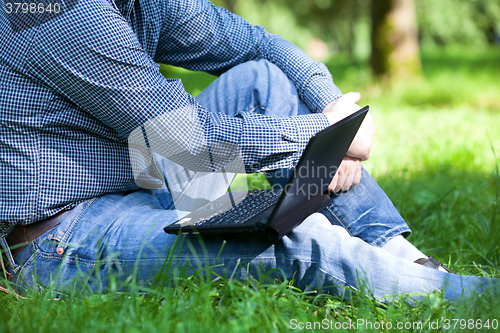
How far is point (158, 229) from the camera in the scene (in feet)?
4.20

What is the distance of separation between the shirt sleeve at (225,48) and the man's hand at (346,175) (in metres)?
0.28

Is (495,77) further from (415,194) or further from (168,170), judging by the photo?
(168,170)

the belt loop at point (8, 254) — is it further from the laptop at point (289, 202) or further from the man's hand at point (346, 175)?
the man's hand at point (346, 175)

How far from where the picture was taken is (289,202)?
1146mm

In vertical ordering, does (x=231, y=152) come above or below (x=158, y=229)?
above

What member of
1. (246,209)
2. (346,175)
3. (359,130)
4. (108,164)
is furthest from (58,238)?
(359,130)

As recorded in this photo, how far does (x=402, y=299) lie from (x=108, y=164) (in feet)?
3.36

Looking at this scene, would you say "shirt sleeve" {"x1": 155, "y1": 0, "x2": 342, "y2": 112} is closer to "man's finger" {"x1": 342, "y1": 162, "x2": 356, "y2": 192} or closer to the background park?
"man's finger" {"x1": 342, "y1": 162, "x2": 356, "y2": 192}

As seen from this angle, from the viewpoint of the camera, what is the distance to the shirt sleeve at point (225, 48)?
1708mm

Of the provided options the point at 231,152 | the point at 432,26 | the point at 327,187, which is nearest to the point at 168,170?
the point at 231,152

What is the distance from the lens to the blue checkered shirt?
46.5 inches

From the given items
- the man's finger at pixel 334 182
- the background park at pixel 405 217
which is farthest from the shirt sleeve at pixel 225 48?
the background park at pixel 405 217

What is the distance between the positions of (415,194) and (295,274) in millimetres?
1446

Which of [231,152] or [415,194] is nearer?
[231,152]
